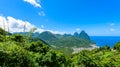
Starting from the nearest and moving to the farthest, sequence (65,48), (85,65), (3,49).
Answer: (65,48)
(3,49)
(85,65)

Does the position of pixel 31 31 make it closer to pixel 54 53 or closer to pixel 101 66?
pixel 54 53

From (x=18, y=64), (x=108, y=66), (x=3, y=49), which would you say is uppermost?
(x=3, y=49)

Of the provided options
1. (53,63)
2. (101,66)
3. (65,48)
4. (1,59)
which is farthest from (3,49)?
(101,66)

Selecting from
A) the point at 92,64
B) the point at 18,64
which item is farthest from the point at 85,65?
the point at 18,64

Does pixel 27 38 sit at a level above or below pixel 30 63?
above

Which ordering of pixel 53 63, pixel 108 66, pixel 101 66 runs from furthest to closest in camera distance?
pixel 108 66, pixel 101 66, pixel 53 63

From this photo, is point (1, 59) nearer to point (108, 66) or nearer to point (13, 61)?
point (13, 61)

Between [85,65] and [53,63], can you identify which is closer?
[53,63]

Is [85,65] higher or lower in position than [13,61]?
lower

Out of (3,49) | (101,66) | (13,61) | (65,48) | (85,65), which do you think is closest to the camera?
(65,48)
